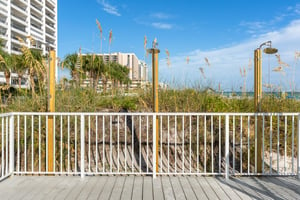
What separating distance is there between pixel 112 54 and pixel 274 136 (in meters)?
3.73

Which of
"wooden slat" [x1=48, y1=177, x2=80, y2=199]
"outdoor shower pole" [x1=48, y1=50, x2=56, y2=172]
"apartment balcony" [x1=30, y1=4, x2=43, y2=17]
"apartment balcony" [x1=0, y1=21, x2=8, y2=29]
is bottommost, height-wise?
"wooden slat" [x1=48, y1=177, x2=80, y2=199]

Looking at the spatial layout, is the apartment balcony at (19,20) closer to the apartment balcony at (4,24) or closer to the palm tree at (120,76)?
the apartment balcony at (4,24)

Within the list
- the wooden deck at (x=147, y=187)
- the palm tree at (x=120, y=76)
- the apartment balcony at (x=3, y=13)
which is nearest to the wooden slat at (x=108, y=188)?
the wooden deck at (x=147, y=187)

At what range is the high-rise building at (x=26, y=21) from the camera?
110ft

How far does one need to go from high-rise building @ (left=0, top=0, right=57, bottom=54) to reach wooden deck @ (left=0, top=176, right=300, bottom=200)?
1111 inches

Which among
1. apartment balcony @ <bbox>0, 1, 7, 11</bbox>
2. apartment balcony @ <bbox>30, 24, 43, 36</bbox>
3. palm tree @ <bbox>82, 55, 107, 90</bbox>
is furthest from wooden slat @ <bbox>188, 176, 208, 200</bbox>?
apartment balcony @ <bbox>30, 24, 43, 36</bbox>

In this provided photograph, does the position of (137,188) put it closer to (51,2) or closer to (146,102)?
(146,102)

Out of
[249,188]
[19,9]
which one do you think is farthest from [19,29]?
[249,188]

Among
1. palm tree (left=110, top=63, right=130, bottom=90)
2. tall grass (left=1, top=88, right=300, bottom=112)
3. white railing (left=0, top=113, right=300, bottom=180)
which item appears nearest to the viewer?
white railing (left=0, top=113, right=300, bottom=180)

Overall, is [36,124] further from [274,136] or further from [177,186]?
[274,136]

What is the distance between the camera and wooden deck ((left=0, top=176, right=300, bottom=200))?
7.72 ft

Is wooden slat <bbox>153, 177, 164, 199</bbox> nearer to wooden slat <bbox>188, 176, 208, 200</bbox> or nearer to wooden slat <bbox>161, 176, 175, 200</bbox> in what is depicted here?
wooden slat <bbox>161, 176, 175, 200</bbox>

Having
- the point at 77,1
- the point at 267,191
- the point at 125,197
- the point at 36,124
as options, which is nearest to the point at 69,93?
the point at 36,124

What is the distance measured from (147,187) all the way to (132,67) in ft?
10.4
